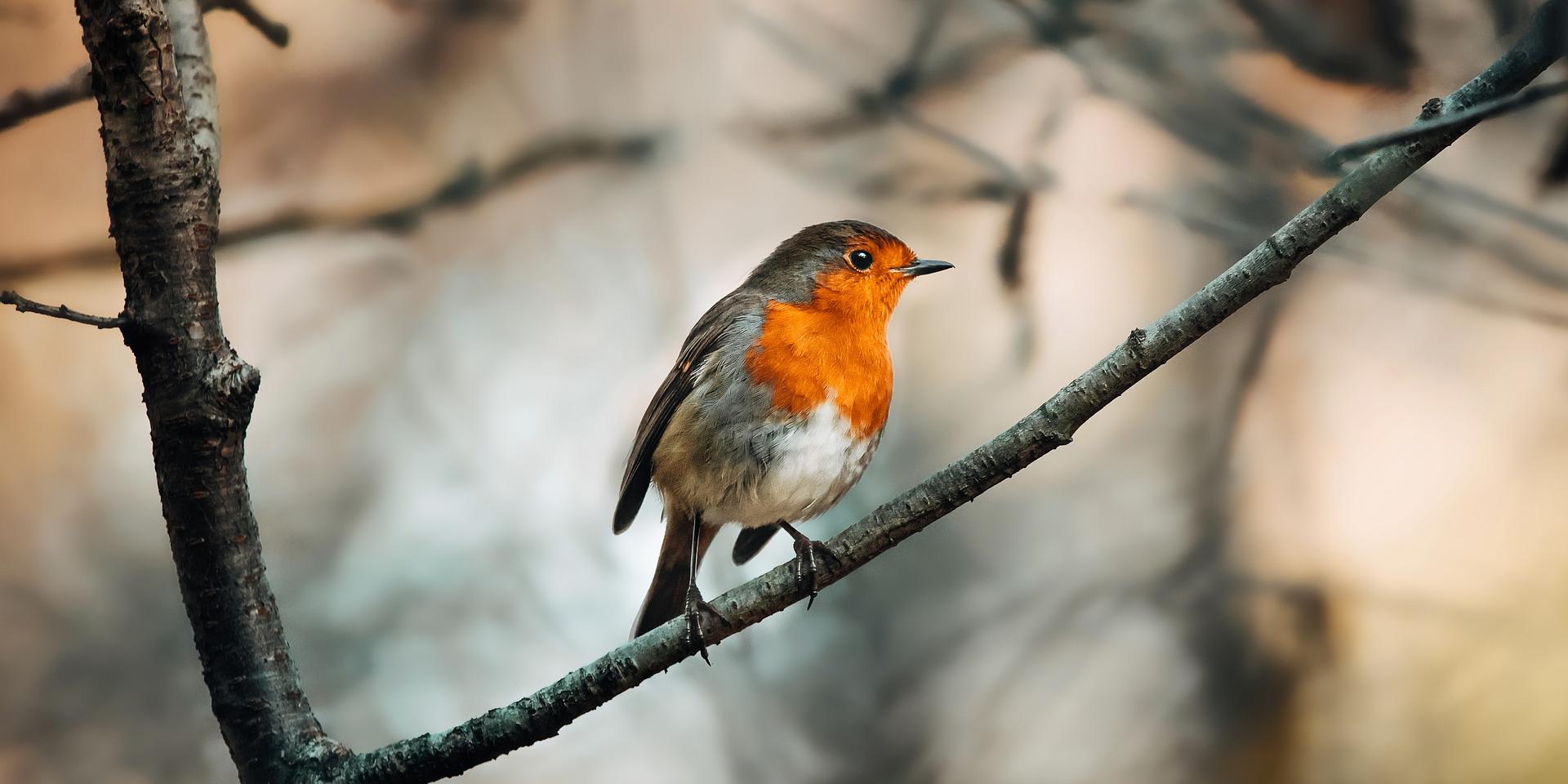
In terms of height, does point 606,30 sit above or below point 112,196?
above

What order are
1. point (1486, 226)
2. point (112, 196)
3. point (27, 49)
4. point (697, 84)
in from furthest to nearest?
point (697, 84) < point (1486, 226) < point (27, 49) < point (112, 196)

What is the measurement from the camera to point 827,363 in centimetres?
185

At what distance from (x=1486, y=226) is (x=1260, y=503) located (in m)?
0.88

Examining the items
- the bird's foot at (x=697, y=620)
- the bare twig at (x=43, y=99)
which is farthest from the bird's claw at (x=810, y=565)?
the bare twig at (x=43, y=99)

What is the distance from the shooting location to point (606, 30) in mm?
2971

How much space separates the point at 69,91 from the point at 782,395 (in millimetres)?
1367

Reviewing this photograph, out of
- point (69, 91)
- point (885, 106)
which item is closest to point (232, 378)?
point (69, 91)

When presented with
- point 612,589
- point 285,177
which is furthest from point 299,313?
point 612,589

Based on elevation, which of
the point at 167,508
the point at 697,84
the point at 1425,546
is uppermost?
the point at 697,84

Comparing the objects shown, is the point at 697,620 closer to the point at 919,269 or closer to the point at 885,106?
the point at 919,269

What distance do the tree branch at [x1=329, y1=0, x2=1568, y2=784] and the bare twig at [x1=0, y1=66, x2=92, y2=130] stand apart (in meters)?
1.18

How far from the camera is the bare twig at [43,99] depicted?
1853mm

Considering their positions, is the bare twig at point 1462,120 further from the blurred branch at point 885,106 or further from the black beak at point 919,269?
the blurred branch at point 885,106

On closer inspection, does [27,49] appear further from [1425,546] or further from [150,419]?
[1425,546]
